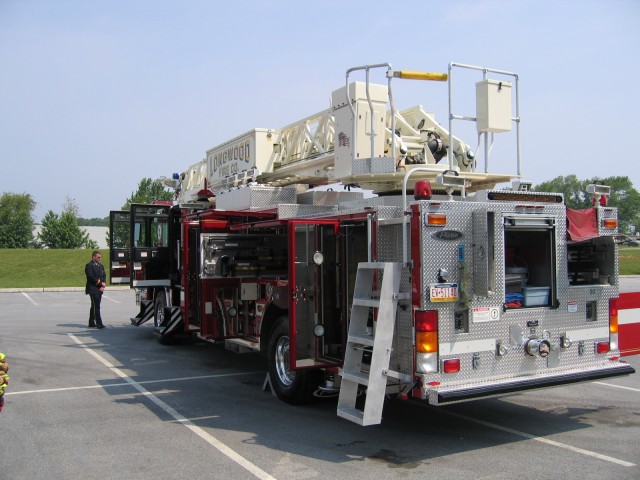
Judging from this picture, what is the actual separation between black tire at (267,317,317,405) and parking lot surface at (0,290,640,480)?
15cm

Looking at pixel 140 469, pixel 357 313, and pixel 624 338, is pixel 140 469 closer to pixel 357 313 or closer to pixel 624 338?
pixel 357 313

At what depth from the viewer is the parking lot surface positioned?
17.5 feet

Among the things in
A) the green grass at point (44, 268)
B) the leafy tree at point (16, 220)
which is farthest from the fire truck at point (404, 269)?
the leafy tree at point (16, 220)

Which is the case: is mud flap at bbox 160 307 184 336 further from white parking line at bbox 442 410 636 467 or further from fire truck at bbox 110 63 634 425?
white parking line at bbox 442 410 636 467

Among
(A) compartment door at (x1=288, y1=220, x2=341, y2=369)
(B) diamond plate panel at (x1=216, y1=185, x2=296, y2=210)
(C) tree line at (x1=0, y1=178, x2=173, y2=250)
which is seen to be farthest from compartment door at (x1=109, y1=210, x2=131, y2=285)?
(C) tree line at (x1=0, y1=178, x2=173, y2=250)

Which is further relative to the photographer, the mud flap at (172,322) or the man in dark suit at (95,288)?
the man in dark suit at (95,288)

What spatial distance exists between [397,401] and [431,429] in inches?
45.8

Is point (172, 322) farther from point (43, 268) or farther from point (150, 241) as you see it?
point (43, 268)

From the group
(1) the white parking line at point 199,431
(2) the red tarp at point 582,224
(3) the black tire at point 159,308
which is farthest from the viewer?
(3) the black tire at point 159,308

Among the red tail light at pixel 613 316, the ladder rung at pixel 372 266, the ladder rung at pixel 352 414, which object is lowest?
the ladder rung at pixel 352 414

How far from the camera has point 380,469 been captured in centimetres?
532

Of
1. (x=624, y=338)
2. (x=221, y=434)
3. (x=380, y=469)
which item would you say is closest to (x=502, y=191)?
(x=624, y=338)

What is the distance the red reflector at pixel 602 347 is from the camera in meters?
6.73

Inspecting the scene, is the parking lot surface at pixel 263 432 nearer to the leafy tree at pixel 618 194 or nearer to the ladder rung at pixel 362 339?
the ladder rung at pixel 362 339
